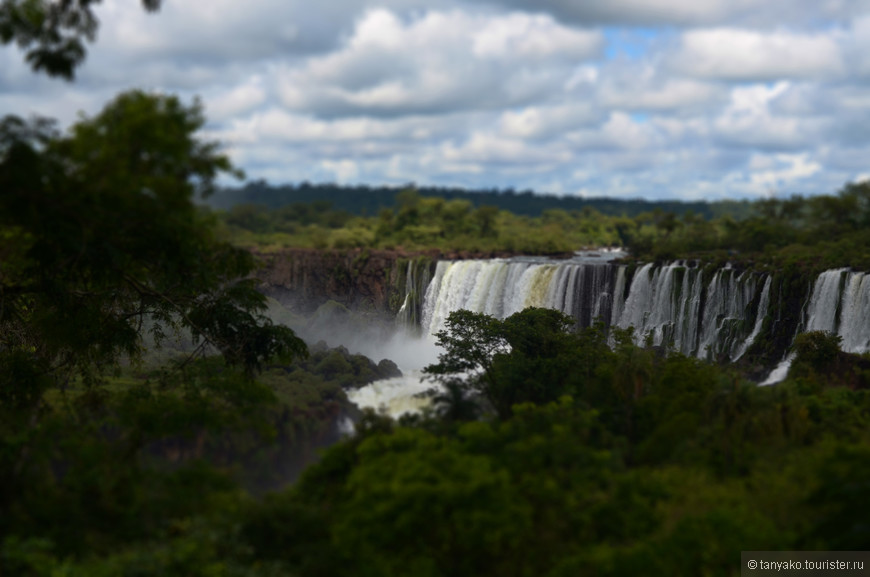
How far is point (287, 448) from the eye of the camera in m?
13.9

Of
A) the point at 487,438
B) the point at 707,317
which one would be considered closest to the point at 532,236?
the point at 707,317

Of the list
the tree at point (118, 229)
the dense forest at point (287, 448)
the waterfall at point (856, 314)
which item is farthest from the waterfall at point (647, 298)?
the tree at point (118, 229)

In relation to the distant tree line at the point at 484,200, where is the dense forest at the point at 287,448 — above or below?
below

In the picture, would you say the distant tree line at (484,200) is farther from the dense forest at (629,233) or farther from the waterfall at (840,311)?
the waterfall at (840,311)

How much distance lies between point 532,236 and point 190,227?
4273cm

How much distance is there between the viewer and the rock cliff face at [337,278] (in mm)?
45500

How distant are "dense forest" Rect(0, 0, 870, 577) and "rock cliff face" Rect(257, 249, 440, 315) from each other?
28.2 m

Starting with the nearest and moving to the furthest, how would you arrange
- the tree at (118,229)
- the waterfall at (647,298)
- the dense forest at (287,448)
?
the dense forest at (287,448) → the tree at (118,229) → the waterfall at (647,298)

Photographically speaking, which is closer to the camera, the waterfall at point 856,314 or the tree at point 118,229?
the tree at point 118,229

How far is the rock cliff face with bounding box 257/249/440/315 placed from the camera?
4550cm

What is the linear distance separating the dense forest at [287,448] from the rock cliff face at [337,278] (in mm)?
28150

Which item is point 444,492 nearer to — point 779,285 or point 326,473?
point 326,473

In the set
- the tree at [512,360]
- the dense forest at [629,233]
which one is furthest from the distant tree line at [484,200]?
the tree at [512,360]

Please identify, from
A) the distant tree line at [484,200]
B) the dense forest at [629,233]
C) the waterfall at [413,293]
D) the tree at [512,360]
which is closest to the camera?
the tree at [512,360]
